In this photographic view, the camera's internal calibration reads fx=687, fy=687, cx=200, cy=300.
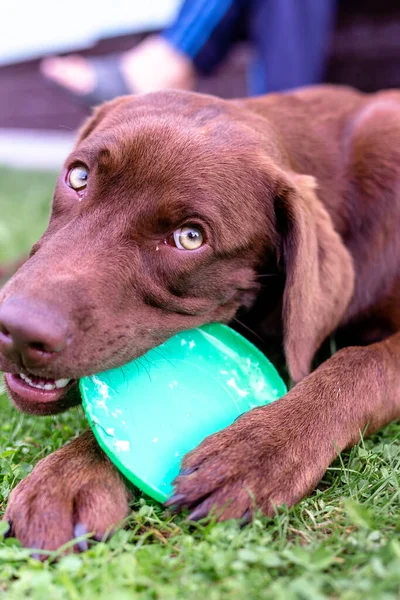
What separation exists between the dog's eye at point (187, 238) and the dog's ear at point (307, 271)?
17.6 inches

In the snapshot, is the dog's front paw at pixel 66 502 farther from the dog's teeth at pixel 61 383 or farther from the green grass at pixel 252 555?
the dog's teeth at pixel 61 383

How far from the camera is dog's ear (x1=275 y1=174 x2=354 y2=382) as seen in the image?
2.89 metres

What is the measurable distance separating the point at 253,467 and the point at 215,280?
0.90m

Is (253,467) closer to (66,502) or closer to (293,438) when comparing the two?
(293,438)

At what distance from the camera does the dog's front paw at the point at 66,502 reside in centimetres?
209

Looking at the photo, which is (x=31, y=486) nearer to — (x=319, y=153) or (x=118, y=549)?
(x=118, y=549)

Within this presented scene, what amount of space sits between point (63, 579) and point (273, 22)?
5.88 m

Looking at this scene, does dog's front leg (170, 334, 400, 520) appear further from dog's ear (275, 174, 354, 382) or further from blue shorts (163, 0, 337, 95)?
blue shorts (163, 0, 337, 95)

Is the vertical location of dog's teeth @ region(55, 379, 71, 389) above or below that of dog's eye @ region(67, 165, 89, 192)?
below

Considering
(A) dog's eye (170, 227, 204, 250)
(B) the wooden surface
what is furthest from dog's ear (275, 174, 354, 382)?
(B) the wooden surface

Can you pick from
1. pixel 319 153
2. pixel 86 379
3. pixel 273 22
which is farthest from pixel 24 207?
pixel 86 379

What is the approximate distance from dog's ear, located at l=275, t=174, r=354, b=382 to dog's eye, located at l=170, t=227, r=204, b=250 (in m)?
0.45

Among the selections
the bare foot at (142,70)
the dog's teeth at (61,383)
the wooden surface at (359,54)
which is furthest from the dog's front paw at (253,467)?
the wooden surface at (359,54)

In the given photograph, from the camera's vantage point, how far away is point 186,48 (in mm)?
6773
